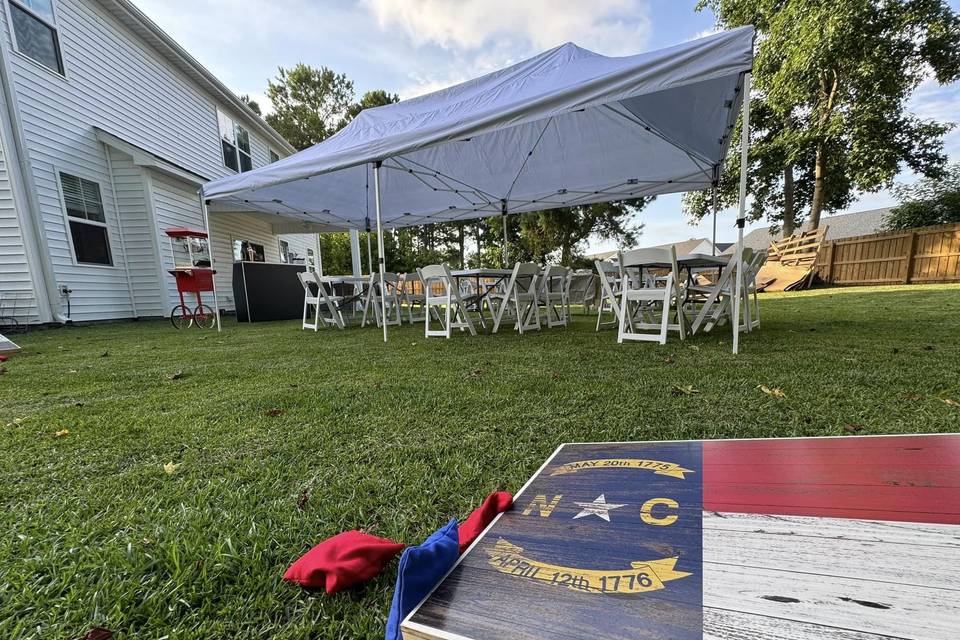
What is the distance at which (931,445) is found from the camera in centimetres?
110

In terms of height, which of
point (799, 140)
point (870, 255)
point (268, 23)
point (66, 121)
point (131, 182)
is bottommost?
point (870, 255)

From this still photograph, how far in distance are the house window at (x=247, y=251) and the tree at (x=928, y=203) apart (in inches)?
854

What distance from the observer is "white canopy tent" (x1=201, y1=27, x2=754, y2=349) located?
3254 mm

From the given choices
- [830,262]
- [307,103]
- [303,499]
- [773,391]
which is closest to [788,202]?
[830,262]

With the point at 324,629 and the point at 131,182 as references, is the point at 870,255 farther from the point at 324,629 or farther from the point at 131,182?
the point at 131,182

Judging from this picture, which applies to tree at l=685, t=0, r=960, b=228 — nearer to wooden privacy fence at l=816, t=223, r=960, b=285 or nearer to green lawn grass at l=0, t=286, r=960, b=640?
wooden privacy fence at l=816, t=223, r=960, b=285

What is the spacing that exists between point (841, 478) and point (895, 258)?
1544 cm

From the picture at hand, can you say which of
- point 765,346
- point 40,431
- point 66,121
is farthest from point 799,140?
point 66,121

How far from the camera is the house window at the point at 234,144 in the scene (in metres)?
10.8

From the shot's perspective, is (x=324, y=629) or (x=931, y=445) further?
(x=931, y=445)

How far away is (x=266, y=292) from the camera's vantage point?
8.41 m

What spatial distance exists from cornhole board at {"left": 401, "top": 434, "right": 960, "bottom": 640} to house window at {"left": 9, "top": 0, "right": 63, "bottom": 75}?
1014cm

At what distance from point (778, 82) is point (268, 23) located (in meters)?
15.6

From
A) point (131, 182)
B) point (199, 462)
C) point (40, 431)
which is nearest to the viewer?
point (199, 462)
